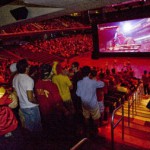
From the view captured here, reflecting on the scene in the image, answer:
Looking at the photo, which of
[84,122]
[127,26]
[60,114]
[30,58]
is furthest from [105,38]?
[60,114]

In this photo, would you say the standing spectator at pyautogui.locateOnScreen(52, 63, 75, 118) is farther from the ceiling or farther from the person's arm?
the ceiling

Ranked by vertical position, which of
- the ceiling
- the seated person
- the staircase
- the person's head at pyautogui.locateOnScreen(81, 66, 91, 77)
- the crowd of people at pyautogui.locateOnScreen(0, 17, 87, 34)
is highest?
the crowd of people at pyautogui.locateOnScreen(0, 17, 87, 34)

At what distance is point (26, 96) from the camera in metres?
3.90

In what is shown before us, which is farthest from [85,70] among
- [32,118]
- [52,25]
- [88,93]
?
[52,25]

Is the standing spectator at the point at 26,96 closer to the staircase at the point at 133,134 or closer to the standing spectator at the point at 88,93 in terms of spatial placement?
the standing spectator at the point at 88,93

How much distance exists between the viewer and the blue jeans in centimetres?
400

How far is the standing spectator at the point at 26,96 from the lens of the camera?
3795 millimetres

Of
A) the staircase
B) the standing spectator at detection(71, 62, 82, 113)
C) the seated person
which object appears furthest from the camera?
the standing spectator at detection(71, 62, 82, 113)

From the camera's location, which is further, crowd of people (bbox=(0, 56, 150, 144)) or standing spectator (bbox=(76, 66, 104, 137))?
standing spectator (bbox=(76, 66, 104, 137))

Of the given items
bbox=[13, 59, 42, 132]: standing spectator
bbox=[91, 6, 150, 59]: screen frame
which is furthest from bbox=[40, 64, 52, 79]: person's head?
bbox=[91, 6, 150, 59]: screen frame

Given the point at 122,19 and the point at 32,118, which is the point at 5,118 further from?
the point at 122,19

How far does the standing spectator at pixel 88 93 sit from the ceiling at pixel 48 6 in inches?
49.2

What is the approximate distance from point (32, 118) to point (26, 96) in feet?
1.46

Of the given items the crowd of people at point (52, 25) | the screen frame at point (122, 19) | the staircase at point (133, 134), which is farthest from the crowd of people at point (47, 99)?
the crowd of people at point (52, 25)
